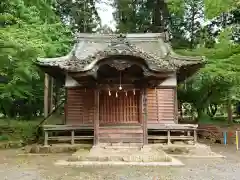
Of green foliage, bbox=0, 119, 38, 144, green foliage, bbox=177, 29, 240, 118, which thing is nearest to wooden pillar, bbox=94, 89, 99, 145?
green foliage, bbox=0, 119, 38, 144

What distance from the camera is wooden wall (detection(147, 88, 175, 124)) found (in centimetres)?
1644

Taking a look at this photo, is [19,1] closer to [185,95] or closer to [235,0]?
[235,0]

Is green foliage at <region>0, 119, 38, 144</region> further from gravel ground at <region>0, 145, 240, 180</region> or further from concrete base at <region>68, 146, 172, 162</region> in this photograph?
concrete base at <region>68, 146, 172, 162</region>

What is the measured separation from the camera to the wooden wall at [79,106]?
641 inches

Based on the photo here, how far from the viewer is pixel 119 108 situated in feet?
47.8

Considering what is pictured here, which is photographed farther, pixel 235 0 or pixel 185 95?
pixel 185 95

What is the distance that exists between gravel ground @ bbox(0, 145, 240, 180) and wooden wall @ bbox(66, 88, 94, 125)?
14.6ft

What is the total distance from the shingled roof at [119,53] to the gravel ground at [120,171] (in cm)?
363

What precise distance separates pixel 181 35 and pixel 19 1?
18.8 m

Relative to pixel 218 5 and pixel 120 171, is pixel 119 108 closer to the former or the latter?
pixel 120 171

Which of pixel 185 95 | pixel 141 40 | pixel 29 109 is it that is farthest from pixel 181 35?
pixel 29 109

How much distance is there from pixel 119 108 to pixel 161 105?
2.96m

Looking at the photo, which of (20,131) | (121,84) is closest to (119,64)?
(121,84)

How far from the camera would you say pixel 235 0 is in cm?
1445
